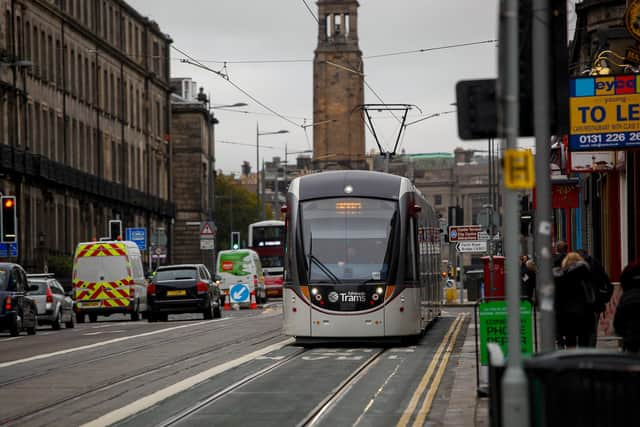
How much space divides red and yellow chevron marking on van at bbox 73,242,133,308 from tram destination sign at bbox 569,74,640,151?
2677 cm

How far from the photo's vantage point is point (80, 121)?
261 ft

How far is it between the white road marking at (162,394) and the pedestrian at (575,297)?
4.55 metres

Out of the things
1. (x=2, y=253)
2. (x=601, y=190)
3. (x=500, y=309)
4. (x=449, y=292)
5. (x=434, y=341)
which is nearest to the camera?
(x=500, y=309)

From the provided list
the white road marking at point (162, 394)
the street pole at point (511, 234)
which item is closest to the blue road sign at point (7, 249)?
the white road marking at point (162, 394)

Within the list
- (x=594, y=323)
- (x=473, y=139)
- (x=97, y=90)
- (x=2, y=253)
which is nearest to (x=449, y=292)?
(x=2, y=253)

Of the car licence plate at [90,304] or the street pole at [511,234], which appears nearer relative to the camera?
the street pole at [511,234]

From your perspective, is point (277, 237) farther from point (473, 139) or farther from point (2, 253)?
point (473, 139)

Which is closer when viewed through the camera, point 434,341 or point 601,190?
point 434,341

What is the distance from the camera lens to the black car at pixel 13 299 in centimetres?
3775

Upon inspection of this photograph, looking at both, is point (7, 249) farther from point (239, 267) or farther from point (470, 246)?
point (239, 267)

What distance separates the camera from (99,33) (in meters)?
83.5

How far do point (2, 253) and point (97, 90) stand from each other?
33.9 m

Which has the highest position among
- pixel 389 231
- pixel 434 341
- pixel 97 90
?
pixel 97 90

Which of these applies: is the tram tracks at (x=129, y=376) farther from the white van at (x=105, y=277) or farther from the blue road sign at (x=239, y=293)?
the blue road sign at (x=239, y=293)
